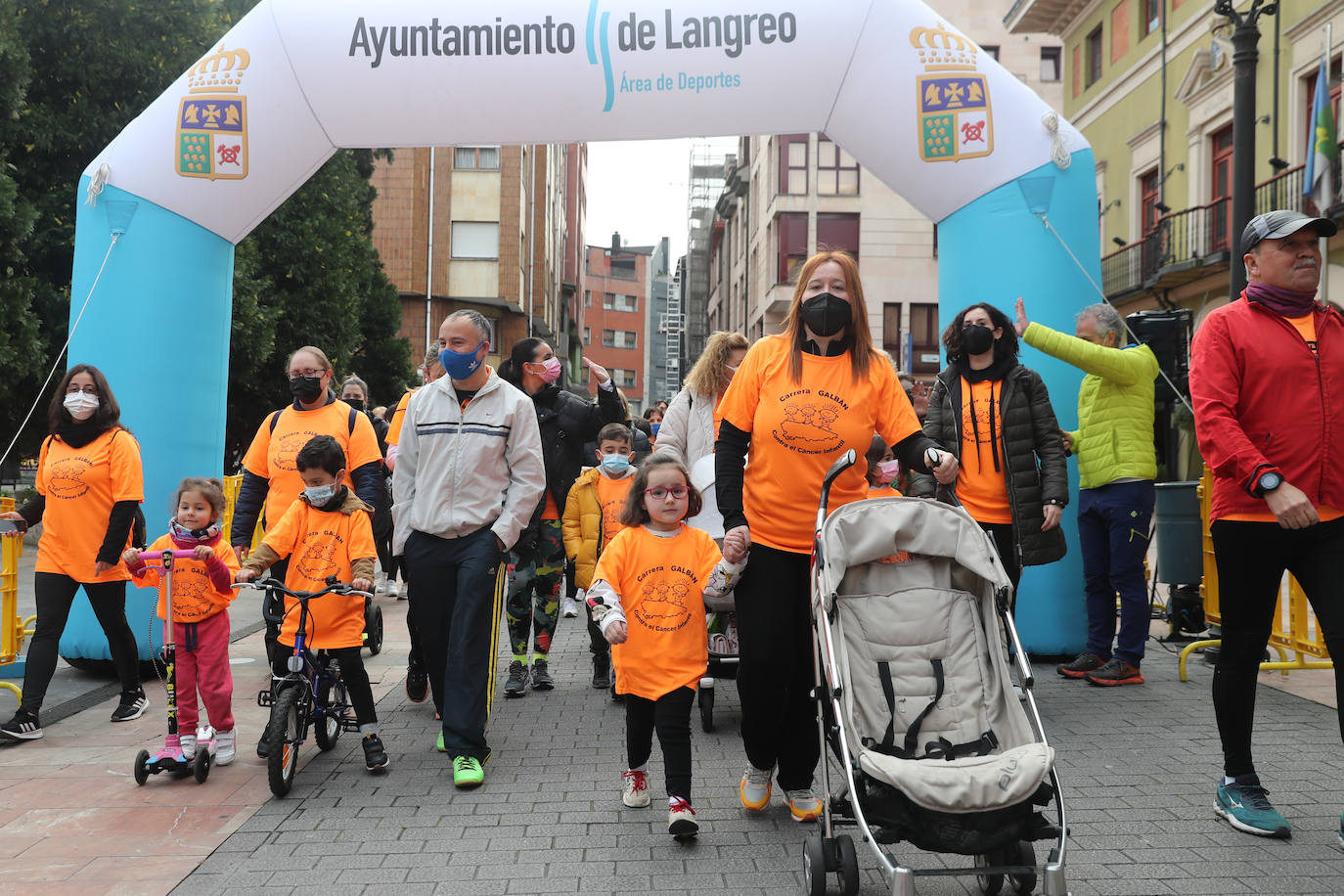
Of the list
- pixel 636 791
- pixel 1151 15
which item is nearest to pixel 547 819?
pixel 636 791

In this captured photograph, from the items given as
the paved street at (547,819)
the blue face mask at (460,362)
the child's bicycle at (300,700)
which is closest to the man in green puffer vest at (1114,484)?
the paved street at (547,819)

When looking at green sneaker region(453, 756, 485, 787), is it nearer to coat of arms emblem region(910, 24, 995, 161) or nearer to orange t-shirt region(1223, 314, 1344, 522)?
orange t-shirt region(1223, 314, 1344, 522)

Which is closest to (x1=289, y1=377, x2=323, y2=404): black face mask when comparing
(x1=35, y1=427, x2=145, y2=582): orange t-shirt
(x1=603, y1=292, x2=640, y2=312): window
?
(x1=35, y1=427, x2=145, y2=582): orange t-shirt

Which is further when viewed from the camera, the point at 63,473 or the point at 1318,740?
the point at 63,473

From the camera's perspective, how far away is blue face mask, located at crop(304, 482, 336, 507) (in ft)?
18.0

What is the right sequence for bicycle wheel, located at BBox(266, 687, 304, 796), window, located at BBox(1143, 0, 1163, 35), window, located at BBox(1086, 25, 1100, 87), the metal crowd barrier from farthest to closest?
window, located at BBox(1086, 25, 1100, 87) < window, located at BBox(1143, 0, 1163, 35) < the metal crowd barrier < bicycle wheel, located at BBox(266, 687, 304, 796)

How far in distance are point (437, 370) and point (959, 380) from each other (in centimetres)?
324

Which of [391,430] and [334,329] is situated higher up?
[334,329]

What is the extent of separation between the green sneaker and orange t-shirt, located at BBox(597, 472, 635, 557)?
2.39 meters

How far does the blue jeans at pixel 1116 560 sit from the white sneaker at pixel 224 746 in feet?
16.3

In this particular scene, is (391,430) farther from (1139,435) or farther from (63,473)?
(1139,435)

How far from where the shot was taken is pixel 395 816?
469 cm

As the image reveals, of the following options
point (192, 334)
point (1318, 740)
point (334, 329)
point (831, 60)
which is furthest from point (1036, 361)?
point (334, 329)

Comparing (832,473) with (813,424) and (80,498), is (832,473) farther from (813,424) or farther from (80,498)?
(80,498)
